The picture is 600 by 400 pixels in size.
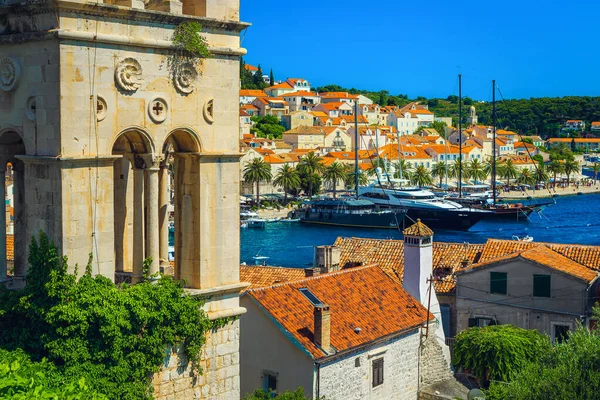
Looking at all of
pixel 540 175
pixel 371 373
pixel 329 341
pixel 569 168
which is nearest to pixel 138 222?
pixel 329 341

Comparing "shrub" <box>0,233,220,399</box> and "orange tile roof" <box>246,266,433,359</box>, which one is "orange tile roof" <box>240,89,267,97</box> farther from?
"shrub" <box>0,233,220,399</box>

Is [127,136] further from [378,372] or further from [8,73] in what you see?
[378,372]

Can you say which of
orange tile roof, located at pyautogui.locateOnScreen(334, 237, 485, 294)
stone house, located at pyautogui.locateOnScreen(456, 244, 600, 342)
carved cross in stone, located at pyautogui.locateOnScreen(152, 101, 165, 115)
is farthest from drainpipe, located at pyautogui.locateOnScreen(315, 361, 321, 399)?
orange tile roof, located at pyautogui.locateOnScreen(334, 237, 485, 294)

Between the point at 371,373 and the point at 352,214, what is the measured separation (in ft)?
288

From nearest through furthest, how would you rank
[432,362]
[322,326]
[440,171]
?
[322,326], [432,362], [440,171]

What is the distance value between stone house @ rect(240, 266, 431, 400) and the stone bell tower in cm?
652

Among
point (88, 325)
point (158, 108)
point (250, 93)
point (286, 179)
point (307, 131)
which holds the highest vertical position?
point (250, 93)

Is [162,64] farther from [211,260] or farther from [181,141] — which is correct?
[211,260]

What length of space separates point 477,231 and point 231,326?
305 feet

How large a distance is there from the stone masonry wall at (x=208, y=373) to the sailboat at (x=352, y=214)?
3640 inches

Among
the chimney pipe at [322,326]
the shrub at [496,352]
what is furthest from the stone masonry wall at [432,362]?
the chimney pipe at [322,326]

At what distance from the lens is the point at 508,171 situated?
154 metres

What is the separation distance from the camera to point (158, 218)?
11656mm

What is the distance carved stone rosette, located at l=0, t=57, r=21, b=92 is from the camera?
34.3 ft
